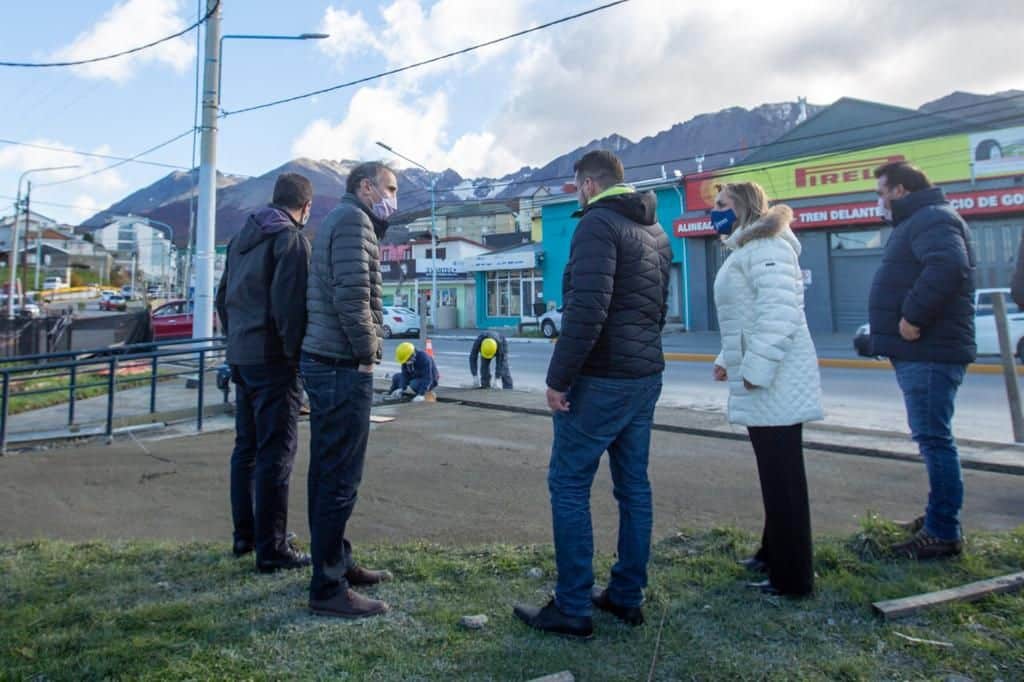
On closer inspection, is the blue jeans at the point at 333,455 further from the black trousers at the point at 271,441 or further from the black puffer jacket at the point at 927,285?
the black puffer jacket at the point at 927,285

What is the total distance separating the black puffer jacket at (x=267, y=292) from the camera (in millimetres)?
3502

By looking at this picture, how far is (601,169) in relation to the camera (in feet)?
10.3

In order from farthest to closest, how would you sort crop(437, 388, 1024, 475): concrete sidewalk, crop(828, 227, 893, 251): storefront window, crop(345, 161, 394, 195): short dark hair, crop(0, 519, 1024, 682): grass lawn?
crop(828, 227, 893, 251): storefront window, crop(437, 388, 1024, 475): concrete sidewalk, crop(345, 161, 394, 195): short dark hair, crop(0, 519, 1024, 682): grass lawn

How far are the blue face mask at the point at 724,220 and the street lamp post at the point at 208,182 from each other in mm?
9835

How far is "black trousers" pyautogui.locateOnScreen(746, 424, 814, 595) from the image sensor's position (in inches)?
123

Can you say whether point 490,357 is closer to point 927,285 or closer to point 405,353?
point 405,353

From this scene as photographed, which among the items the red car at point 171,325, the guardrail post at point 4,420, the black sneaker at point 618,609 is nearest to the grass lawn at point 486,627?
the black sneaker at point 618,609

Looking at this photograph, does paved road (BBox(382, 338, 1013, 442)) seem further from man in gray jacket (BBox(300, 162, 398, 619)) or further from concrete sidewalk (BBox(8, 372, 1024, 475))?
man in gray jacket (BBox(300, 162, 398, 619))

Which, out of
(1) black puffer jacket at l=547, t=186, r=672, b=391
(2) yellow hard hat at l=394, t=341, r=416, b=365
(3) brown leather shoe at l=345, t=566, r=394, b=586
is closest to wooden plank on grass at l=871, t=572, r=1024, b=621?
(1) black puffer jacket at l=547, t=186, r=672, b=391

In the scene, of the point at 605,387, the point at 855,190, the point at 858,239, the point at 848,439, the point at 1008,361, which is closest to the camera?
the point at 605,387

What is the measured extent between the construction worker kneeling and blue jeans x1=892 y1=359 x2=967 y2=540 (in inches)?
316

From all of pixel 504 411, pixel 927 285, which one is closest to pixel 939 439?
pixel 927 285

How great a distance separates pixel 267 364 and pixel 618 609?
6.63 ft

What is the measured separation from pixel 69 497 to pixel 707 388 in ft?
32.7
